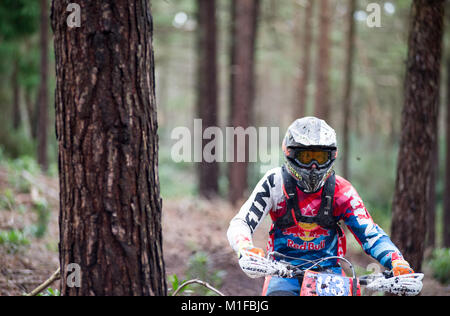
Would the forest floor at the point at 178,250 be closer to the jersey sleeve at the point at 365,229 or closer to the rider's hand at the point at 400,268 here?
the jersey sleeve at the point at 365,229

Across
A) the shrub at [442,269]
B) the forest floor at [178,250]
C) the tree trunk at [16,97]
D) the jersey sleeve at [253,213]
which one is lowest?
the shrub at [442,269]

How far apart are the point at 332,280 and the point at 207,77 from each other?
38.7 feet

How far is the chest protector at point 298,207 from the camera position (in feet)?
12.5

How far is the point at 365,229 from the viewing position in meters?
3.75

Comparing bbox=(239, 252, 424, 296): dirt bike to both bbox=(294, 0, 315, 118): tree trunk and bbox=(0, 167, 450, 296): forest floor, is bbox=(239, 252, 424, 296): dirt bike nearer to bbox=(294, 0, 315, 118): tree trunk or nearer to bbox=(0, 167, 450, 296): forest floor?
bbox=(0, 167, 450, 296): forest floor

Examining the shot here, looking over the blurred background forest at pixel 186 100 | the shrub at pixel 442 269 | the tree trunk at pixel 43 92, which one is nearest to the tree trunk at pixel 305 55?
the blurred background forest at pixel 186 100

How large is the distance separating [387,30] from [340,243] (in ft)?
66.8

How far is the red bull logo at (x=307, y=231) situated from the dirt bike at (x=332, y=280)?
52 centimetres

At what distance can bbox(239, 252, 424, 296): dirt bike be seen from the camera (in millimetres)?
3059

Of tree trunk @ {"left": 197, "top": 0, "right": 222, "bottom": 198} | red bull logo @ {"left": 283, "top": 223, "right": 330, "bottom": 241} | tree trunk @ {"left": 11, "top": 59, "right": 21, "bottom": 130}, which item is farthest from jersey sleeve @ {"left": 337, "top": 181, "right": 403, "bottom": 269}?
tree trunk @ {"left": 11, "top": 59, "right": 21, "bottom": 130}

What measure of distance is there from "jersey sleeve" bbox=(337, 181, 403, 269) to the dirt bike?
287mm

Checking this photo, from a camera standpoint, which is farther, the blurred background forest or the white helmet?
the blurred background forest

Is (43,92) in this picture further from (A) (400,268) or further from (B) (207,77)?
(A) (400,268)

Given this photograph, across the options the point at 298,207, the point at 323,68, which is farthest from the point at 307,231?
the point at 323,68
